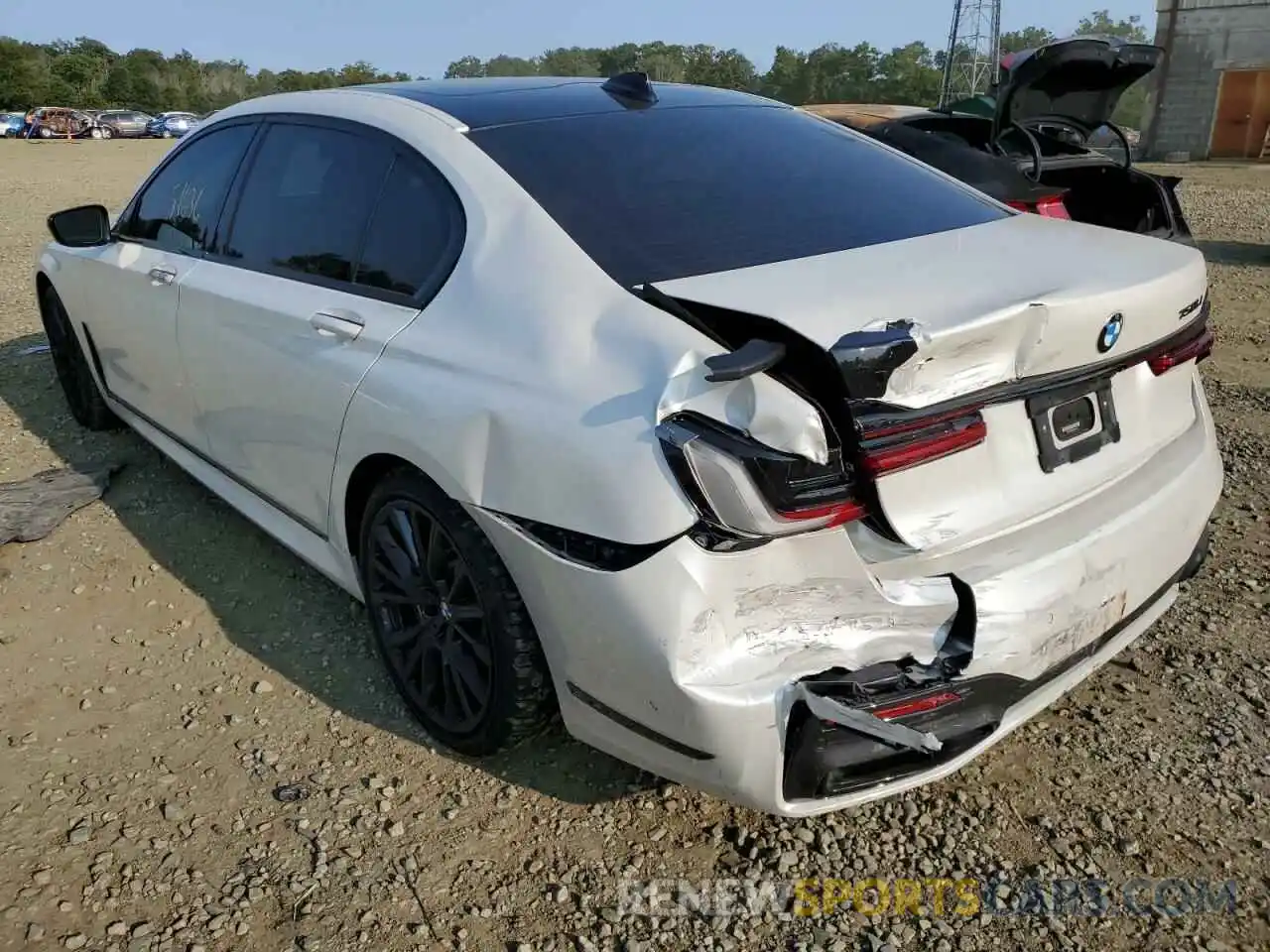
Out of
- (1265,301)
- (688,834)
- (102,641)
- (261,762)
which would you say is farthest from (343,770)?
(1265,301)

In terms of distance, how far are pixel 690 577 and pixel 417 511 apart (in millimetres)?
889

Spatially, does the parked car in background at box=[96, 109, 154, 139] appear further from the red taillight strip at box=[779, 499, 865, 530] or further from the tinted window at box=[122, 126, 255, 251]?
the red taillight strip at box=[779, 499, 865, 530]

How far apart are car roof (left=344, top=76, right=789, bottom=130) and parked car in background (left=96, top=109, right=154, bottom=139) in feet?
165

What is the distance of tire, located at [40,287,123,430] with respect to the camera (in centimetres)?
479

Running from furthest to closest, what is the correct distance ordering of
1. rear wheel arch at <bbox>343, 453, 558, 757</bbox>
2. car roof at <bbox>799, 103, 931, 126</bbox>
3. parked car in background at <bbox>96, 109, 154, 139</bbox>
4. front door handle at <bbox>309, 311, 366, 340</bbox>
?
parked car in background at <bbox>96, 109, 154, 139</bbox> < car roof at <bbox>799, 103, 931, 126</bbox> < front door handle at <bbox>309, 311, 366, 340</bbox> < rear wheel arch at <bbox>343, 453, 558, 757</bbox>

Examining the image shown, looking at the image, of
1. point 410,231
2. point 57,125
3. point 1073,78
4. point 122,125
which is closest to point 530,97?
point 410,231

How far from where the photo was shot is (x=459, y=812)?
2.45m

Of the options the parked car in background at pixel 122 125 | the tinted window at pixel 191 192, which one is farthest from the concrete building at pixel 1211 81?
the parked car in background at pixel 122 125

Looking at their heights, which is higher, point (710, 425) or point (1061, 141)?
point (710, 425)

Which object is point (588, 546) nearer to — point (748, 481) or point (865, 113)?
point (748, 481)

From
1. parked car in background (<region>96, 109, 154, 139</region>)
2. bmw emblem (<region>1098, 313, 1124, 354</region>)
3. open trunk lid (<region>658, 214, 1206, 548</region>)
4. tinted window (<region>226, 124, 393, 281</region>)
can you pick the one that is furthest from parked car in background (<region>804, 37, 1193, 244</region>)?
parked car in background (<region>96, 109, 154, 139</region>)

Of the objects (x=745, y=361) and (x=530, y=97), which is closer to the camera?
(x=745, y=361)

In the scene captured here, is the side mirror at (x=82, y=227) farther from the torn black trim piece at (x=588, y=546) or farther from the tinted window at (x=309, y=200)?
the torn black trim piece at (x=588, y=546)

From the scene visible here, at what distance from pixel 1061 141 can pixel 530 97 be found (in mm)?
4837
